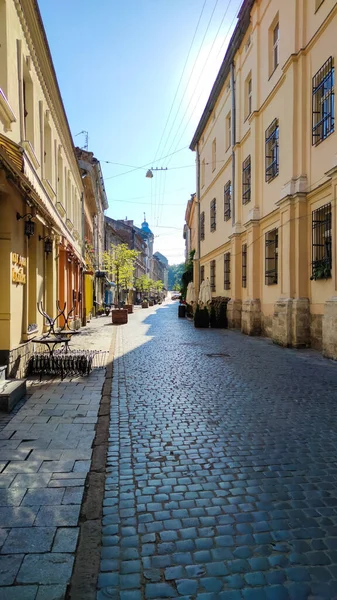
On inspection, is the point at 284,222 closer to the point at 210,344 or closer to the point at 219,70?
the point at 210,344

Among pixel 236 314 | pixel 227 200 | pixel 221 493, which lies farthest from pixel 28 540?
pixel 227 200

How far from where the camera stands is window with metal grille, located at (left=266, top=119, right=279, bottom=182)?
13172 millimetres

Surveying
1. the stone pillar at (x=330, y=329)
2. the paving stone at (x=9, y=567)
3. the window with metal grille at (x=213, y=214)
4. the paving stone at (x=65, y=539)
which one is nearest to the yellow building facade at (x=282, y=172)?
the stone pillar at (x=330, y=329)

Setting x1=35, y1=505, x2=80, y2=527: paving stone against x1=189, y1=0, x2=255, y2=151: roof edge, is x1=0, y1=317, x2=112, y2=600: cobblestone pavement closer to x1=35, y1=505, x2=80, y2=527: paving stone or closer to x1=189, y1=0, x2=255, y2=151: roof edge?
x1=35, y1=505, x2=80, y2=527: paving stone

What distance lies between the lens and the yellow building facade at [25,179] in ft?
20.1

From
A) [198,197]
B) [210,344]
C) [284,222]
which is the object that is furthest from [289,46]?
[198,197]

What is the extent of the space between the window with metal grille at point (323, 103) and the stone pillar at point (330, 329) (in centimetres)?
423

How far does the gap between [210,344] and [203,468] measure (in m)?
8.61

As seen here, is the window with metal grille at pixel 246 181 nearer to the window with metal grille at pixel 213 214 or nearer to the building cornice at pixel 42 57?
the window with metal grille at pixel 213 214

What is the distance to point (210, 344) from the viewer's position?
39.4 feet

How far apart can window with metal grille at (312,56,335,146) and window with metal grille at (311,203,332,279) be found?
184 centimetres

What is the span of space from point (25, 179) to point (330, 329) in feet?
23.2

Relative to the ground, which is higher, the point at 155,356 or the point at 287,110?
the point at 287,110

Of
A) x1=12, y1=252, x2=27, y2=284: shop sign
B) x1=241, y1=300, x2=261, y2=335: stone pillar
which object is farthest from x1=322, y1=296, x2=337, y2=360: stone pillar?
x1=12, y1=252, x2=27, y2=284: shop sign
